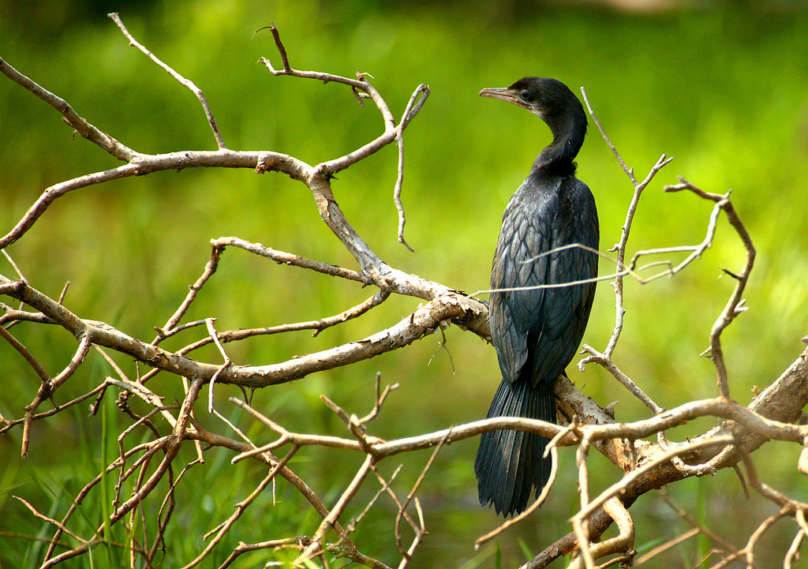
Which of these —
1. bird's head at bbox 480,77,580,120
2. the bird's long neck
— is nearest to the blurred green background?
the bird's long neck

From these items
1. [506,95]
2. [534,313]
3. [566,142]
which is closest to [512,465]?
→ [534,313]

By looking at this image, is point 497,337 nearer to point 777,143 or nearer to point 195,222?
point 195,222

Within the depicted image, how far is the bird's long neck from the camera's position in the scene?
1885mm

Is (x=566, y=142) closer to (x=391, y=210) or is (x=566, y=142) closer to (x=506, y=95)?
(x=506, y=95)

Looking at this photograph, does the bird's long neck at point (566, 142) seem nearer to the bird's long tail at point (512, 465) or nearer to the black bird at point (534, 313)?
the black bird at point (534, 313)

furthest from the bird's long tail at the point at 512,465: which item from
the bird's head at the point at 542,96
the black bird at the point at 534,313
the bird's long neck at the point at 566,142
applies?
the bird's head at the point at 542,96

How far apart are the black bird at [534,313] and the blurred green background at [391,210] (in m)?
0.20

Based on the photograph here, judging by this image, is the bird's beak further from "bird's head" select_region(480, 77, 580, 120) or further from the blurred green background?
the blurred green background

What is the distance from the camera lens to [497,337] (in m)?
1.64

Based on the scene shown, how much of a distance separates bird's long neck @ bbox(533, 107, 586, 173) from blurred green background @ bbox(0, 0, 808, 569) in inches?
32.4

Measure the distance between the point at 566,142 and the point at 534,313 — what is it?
493 mm

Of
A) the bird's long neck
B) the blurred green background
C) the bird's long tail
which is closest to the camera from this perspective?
the bird's long tail

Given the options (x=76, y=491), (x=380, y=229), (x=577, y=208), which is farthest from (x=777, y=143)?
(x=76, y=491)

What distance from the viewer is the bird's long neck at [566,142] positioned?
6.18ft
